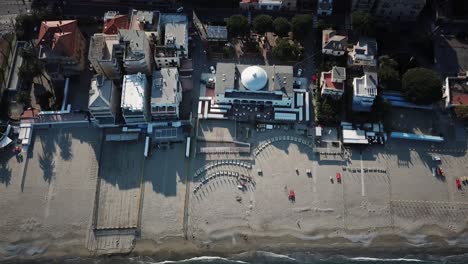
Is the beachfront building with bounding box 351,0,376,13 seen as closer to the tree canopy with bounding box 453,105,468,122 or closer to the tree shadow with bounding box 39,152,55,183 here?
the tree canopy with bounding box 453,105,468,122

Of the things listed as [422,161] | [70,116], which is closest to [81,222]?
[70,116]

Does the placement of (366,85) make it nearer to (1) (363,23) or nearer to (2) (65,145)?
(1) (363,23)

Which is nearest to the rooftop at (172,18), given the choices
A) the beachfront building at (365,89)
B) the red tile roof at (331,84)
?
the red tile roof at (331,84)

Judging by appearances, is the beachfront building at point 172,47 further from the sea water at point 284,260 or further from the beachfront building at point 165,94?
the sea water at point 284,260

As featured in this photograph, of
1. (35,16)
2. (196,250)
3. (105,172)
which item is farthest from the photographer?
(35,16)

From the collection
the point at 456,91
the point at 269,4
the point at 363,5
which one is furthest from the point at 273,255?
the point at 363,5

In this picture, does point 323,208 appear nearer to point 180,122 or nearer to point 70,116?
point 180,122
